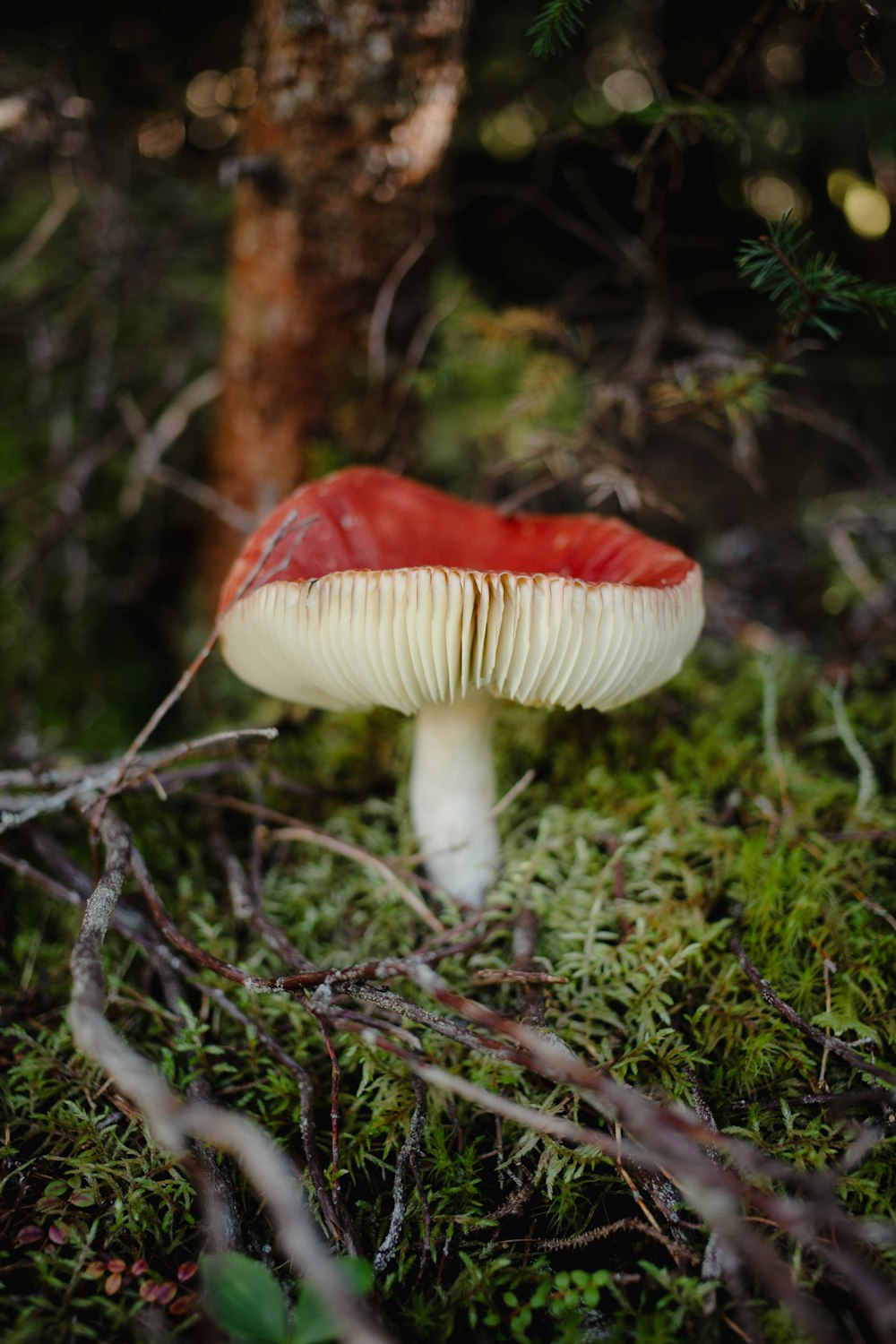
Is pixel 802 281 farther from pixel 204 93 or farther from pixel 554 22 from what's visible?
pixel 204 93

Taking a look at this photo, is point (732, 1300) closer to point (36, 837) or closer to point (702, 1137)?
point (702, 1137)

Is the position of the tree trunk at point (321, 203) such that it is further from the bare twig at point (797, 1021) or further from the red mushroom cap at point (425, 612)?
the bare twig at point (797, 1021)

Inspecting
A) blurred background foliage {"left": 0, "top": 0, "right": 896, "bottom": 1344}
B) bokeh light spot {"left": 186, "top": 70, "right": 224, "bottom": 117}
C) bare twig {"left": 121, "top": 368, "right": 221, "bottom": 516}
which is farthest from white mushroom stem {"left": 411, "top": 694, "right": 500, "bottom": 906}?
bokeh light spot {"left": 186, "top": 70, "right": 224, "bottom": 117}

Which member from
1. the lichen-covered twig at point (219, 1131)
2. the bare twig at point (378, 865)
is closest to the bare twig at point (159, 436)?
the bare twig at point (378, 865)

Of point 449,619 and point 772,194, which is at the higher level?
point 772,194

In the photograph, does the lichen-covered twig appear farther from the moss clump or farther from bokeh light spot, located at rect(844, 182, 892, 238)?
Result: bokeh light spot, located at rect(844, 182, 892, 238)

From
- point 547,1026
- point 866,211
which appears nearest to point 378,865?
point 547,1026
